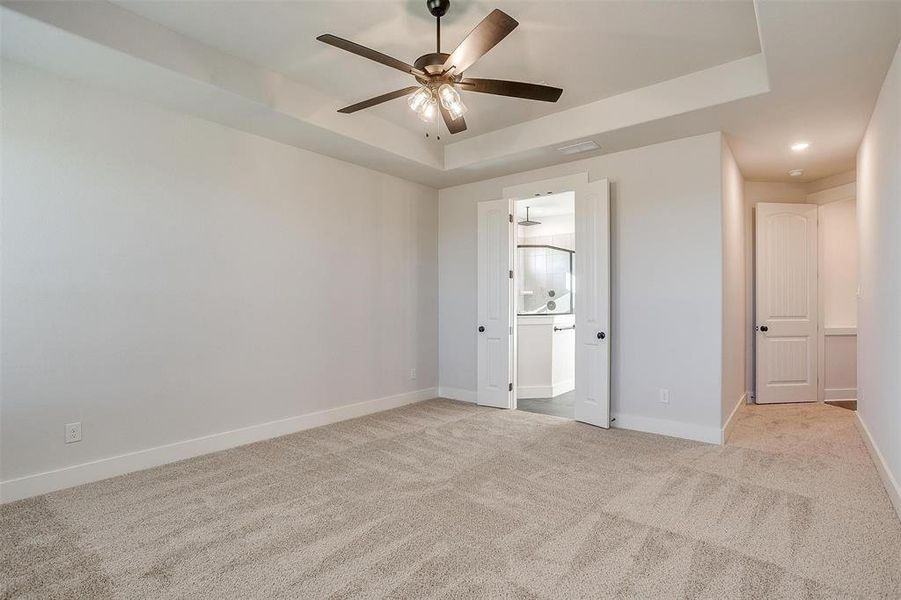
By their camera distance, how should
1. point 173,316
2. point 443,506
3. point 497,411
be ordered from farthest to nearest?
1. point 497,411
2. point 173,316
3. point 443,506

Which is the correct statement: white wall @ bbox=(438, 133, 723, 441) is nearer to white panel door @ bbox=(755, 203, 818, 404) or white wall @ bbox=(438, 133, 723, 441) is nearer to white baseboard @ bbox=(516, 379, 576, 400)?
white baseboard @ bbox=(516, 379, 576, 400)

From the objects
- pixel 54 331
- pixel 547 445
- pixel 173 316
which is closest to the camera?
pixel 54 331

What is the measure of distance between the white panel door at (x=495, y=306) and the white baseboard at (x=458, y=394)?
0.17 meters

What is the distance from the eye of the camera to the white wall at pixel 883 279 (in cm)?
262

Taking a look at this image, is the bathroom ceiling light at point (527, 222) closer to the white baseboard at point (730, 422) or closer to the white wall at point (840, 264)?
the white wall at point (840, 264)

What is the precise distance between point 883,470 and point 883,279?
124 centimetres

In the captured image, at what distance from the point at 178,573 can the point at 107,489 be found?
4.35 ft

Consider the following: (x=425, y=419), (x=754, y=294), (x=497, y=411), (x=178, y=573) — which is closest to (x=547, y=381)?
(x=497, y=411)

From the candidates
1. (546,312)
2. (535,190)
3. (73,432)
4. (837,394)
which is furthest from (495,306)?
(837,394)

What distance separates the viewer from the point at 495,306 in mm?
5223

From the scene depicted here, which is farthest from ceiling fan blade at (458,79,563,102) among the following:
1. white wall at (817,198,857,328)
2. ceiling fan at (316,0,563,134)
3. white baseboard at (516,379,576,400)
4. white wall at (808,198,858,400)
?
white wall at (817,198,857,328)

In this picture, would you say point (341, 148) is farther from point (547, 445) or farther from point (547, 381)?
point (547, 381)

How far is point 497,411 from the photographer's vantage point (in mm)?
4992

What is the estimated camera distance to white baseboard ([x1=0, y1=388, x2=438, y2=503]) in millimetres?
2796
